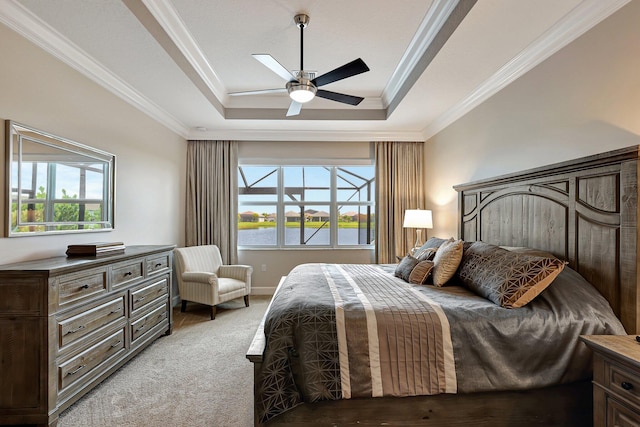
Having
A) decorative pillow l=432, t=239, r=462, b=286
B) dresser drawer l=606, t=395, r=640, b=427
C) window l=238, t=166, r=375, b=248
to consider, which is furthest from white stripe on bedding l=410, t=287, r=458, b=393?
window l=238, t=166, r=375, b=248

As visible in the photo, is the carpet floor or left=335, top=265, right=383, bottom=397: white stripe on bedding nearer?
left=335, top=265, right=383, bottom=397: white stripe on bedding

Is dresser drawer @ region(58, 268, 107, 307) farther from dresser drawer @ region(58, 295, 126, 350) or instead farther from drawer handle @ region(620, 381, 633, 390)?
drawer handle @ region(620, 381, 633, 390)

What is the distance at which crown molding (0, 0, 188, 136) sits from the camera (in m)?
1.95

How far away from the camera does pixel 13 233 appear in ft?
6.57

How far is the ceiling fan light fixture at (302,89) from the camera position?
2428 mm

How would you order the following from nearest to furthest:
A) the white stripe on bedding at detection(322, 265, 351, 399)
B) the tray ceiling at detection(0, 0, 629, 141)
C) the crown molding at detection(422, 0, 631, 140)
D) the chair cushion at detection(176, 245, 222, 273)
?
the white stripe on bedding at detection(322, 265, 351, 399)
the crown molding at detection(422, 0, 631, 140)
the tray ceiling at detection(0, 0, 629, 141)
the chair cushion at detection(176, 245, 222, 273)

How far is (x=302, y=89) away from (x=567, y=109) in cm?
190

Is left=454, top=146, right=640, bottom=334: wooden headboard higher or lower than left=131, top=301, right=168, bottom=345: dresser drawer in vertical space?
higher

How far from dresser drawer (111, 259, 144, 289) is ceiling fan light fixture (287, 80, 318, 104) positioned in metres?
1.95

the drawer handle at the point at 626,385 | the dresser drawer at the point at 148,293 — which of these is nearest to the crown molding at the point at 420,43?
the drawer handle at the point at 626,385

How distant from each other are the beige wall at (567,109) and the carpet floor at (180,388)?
9.19 ft

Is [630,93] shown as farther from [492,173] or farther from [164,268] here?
[164,268]

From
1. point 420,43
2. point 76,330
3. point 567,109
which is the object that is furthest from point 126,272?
point 567,109

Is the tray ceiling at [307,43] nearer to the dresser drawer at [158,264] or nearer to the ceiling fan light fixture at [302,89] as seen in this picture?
the ceiling fan light fixture at [302,89]
